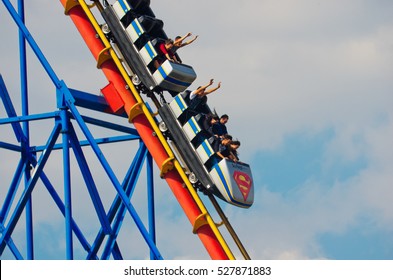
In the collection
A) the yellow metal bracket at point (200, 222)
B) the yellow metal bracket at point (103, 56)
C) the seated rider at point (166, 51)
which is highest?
the yellow metal bracket at point (103, 56)

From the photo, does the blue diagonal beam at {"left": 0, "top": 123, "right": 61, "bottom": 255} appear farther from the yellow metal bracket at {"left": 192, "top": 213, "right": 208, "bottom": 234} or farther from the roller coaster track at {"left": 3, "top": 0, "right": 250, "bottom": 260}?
the yellow metal bracket at {"left": 192, "top": 213, "right": 208, "bottom": 234}

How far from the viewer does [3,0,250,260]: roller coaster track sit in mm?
19906

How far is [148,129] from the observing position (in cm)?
2033

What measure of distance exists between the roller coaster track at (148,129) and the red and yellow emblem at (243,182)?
0.40 meters

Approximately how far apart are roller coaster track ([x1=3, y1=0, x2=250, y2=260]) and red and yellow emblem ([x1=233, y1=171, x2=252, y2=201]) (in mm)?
398

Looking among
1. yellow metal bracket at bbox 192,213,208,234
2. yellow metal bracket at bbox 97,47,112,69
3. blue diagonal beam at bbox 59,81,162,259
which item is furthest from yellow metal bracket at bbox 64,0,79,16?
yellow metal bracket at bbox 192,213,208,234

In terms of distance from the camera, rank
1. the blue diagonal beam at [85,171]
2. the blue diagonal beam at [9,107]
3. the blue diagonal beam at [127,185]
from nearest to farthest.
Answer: the blue diagonal beam at [85,171]
the blue diagonal beam at [9,107]
the blue diagonal beam at [127,185]

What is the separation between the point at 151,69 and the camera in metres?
20.5

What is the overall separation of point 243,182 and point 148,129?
148 centimetres

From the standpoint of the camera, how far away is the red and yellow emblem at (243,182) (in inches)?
786

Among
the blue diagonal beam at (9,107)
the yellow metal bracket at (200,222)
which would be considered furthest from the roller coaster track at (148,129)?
the blue diagonal beam at (9,107)

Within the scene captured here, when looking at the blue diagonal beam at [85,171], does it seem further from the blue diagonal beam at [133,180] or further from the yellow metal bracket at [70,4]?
Result: the yellow metal bracket at [70,4]

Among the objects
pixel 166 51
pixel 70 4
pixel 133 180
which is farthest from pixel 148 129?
pixel 70 4

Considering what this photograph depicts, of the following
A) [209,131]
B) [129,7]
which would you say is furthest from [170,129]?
[129,7]
